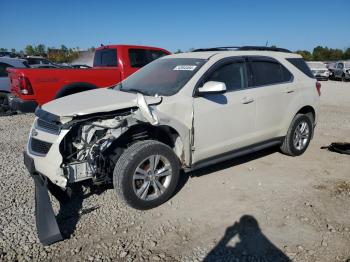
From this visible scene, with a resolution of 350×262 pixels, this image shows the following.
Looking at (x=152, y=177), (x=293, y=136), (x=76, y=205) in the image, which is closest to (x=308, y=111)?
(x=293, y=136)

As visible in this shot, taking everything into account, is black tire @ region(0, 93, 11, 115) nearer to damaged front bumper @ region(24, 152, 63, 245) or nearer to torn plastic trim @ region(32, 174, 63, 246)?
damaged front bumper @ region(24, 152, 63, 245)

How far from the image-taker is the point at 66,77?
279 inches

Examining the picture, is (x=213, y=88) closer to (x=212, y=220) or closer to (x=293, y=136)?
(x=212, y=220)

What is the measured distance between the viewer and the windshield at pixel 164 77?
4.19m

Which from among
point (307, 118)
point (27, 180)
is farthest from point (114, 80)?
point (307, 118)

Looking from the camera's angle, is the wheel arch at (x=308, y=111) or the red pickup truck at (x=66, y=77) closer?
the wheel arch at (x=308, y=111)

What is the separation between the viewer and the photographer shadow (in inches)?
119

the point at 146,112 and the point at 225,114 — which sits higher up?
the point at 146,112

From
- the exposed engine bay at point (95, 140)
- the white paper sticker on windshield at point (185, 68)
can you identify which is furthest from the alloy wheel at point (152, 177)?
the white paper sticker on windshield at point (185, 68)

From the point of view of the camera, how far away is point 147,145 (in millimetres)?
3719

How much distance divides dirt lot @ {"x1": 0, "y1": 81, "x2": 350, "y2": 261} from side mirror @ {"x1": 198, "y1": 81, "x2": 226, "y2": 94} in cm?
134

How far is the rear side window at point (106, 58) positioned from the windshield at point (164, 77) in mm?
3402

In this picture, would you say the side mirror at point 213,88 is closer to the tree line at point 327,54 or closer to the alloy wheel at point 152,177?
the alloy wheel at point 152,177

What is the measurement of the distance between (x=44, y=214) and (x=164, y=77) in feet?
7.49
